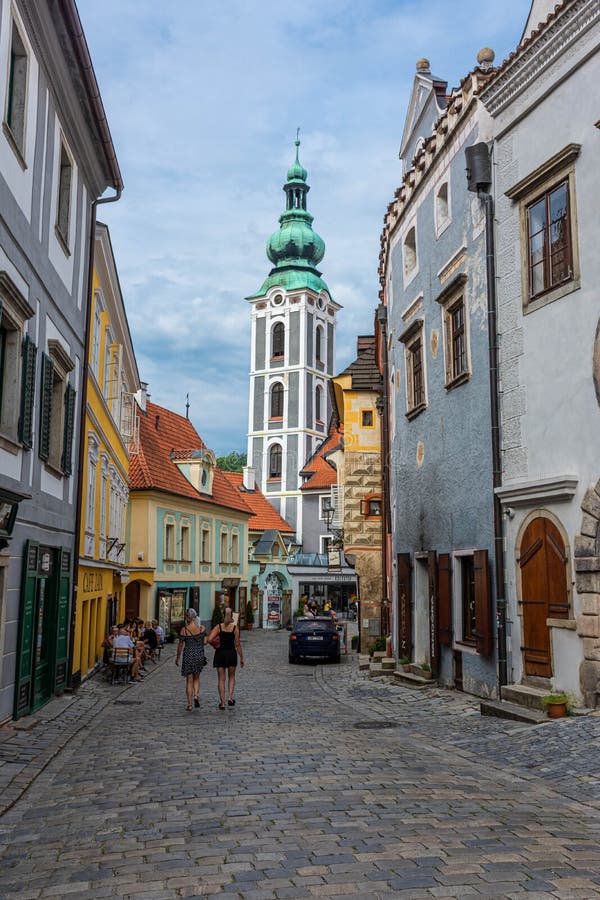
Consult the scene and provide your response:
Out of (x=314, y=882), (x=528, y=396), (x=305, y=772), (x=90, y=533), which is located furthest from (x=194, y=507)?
(x=314, y=882)

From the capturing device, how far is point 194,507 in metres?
42.2

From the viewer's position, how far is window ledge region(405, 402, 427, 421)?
1913 centimetres

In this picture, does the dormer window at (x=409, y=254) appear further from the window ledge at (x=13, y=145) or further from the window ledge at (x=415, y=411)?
the window ledge at (x=13, y=145)

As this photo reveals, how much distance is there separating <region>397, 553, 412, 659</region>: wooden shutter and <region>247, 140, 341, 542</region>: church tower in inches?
2120

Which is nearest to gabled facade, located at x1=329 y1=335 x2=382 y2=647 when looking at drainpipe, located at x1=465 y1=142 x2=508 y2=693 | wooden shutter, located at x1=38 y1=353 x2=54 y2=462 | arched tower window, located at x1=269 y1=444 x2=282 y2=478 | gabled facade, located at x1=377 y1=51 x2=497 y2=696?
gabled facade, located at x1=377 y1=51 x2=497 y2=696

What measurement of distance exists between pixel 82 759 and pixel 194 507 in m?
31.8

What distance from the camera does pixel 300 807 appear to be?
7.45m

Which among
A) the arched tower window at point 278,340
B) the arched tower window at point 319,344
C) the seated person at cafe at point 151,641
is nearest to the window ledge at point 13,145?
the seated person at cafe at point 151,641

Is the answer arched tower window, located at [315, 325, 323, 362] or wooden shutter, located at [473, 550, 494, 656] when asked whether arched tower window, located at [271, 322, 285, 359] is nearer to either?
arched tower window, located at [315, 325, 323, 362]

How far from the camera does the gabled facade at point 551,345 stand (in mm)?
12266

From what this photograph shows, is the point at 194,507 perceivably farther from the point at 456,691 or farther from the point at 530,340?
the point at 530,340

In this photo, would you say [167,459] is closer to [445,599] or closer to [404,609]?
[404,609]

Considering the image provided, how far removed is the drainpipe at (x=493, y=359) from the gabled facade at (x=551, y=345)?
14 centimetres

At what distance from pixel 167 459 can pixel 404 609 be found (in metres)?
23.6
